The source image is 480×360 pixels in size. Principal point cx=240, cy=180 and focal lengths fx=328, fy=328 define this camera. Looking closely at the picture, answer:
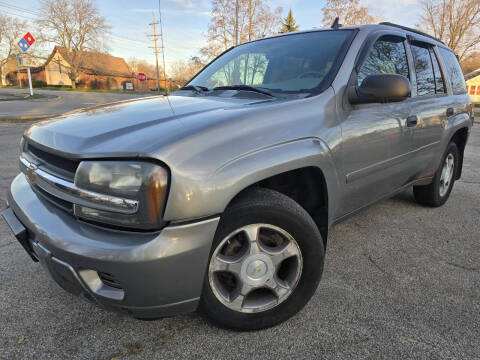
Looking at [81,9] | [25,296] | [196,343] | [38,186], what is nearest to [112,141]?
[38,186]

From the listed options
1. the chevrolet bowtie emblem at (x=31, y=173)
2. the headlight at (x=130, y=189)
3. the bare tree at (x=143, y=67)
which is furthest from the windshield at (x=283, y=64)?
the bare tree at (x=143, y=67)

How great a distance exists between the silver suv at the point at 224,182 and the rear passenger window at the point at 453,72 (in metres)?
1.22

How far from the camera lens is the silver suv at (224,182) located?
1.36 metres

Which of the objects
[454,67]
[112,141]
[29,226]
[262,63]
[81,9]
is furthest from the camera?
[81,9]

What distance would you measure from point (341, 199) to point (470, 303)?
989mm

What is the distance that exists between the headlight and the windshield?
1209 millimetres

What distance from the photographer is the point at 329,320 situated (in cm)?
186

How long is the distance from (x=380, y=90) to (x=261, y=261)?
1226 millimetres

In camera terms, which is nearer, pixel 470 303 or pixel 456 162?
pixel 470 303

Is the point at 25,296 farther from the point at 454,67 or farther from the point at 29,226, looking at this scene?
the point at 454,67

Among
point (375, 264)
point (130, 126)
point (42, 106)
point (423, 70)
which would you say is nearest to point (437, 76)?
point (423, 70)

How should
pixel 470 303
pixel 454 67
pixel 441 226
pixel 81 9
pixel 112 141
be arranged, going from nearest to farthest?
pixel 112 141 < pixel 470 303 < pixel 441 226 < pixel 454 67 < pixel 81 9

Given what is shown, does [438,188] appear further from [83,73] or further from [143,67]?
[143,67]

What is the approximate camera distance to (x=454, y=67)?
369cm
